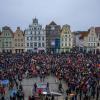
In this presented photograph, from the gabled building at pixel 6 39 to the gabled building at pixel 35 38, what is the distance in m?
4.83

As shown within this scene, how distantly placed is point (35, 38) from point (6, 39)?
28.8 feet

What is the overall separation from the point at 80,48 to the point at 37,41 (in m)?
15.2

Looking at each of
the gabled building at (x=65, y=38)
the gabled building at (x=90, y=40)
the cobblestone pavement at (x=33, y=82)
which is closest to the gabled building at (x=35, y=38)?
the gabled building at (x=65, y=38)

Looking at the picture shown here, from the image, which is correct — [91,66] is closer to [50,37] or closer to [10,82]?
[10,82]

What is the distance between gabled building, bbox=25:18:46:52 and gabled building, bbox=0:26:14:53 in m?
4.83

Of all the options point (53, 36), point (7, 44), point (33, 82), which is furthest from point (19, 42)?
point (33, 82)

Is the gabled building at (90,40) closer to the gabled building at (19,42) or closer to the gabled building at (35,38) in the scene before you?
the gabled building at (35,38)

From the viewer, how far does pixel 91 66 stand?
4297cm

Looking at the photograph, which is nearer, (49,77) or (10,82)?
(10,82)

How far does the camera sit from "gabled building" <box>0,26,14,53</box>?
293 ft

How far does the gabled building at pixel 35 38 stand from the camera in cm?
8906

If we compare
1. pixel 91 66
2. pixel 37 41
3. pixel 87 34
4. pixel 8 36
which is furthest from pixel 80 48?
pixel 91 66

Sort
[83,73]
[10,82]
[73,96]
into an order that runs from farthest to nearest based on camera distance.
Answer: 1. [83,73]
2. [10,82]
3. [73,96]

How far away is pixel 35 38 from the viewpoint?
89938mm
